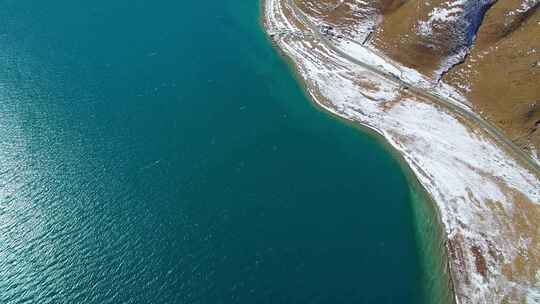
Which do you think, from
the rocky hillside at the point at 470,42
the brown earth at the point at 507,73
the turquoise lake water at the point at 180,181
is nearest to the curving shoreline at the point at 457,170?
the turquoise lake water at the point at 180,181

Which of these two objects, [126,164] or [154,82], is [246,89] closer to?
[154,82]

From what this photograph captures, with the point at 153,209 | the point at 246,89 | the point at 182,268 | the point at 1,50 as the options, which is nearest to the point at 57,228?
the point at 153,209

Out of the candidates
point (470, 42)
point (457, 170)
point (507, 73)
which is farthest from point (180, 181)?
point (470, 42)

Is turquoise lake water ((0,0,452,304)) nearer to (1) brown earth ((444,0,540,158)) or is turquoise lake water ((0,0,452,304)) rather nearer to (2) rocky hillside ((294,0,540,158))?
(2) rocky hillside ((294,0,540,158))

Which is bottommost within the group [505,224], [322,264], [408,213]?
[322,264]

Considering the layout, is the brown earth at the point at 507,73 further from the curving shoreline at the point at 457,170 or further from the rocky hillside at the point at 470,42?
the curving shoreline at the point at 457,170

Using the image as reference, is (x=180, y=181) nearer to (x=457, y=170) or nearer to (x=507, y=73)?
(x=457, y=170)
